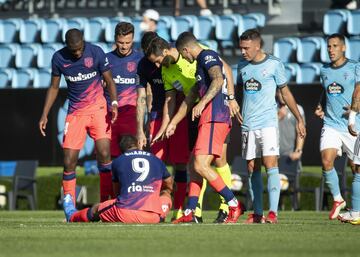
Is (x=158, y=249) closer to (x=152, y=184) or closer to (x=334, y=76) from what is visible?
(x=152, y=184)

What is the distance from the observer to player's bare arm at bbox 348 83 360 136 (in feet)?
44.8

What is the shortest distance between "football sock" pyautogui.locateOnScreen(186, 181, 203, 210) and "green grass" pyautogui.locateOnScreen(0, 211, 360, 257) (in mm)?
810

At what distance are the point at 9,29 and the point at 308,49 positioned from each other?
7.67 meters

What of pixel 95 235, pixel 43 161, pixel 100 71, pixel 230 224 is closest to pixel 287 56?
pixel 43 161

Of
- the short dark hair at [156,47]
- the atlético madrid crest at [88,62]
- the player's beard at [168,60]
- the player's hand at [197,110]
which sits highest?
the short dark hair at [156,47]

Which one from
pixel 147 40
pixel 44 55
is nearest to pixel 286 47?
pixel 44 55

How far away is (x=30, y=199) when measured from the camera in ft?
75.7

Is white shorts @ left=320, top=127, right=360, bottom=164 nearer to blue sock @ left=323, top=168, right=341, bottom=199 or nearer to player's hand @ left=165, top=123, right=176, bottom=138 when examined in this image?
blue sock @ left=323, top=168, right=341, bottom=199

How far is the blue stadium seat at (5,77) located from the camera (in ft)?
85.0

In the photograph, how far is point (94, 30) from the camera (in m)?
27.1

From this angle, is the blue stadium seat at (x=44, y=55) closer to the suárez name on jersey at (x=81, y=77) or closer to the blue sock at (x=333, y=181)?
the suárez name on jersey at (x=81, y=77)

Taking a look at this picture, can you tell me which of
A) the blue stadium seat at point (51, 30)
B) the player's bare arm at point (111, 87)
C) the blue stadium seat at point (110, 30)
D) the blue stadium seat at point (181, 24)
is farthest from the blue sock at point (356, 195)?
the blue stadium seat at point (51, 30)

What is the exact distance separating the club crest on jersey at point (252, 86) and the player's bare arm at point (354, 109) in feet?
3.76

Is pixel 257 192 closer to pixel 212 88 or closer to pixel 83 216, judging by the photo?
pixel 212 88
